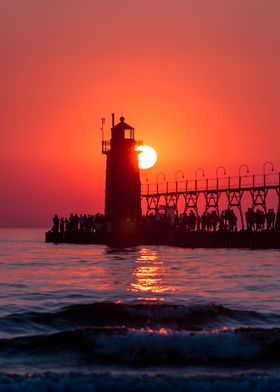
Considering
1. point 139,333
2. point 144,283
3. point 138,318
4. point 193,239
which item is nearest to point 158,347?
point 139,333

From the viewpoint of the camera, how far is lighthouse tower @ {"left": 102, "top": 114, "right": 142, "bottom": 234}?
57.7 meters

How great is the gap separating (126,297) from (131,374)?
976cm

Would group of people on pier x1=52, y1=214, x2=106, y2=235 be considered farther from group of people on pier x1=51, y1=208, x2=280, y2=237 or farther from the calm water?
the calm water

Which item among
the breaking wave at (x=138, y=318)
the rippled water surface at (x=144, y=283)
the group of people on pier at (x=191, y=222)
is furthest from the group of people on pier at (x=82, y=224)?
the breaking wave at (x=138, y=318)

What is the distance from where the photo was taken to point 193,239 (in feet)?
185

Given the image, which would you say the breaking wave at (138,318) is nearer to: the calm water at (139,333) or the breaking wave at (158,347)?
the calm water at (139,333)

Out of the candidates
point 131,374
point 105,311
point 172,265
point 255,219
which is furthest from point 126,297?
point 255,219

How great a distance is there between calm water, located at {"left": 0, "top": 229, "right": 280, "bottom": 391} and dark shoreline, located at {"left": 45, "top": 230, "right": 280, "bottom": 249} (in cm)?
2467

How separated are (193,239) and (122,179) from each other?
23.7 ft

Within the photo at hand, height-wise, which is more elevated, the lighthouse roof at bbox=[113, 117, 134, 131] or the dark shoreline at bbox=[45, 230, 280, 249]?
the lighthouse roof at bbox=[113, 117, 134, 131]

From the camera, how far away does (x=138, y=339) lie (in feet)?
40.3

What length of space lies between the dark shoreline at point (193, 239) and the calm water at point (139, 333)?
24675 millimetres

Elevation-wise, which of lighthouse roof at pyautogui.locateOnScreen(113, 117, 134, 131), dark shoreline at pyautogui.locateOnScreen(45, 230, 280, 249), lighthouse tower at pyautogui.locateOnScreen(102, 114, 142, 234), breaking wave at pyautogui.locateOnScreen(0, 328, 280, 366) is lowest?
breaking wave at pyautogui.locateOnScreen(0, 328, 280, 366)

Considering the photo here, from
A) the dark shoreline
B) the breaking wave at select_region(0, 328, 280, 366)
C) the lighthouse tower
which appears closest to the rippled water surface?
the breaking wave at select_region(0, 328, 280, 366)
